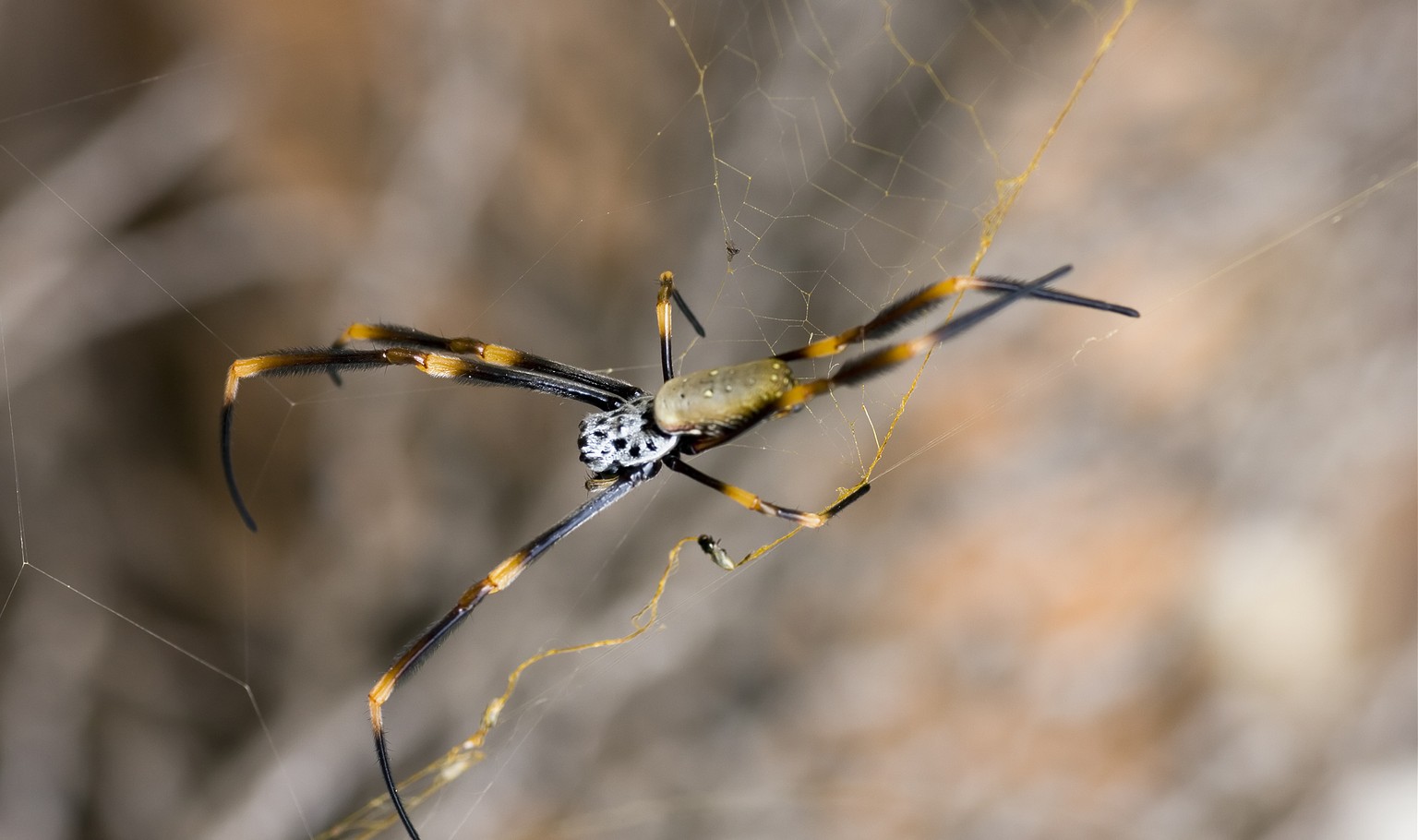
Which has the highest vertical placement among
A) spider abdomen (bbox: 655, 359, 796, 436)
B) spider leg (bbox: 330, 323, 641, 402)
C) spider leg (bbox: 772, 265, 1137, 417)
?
spider leg (bbox: 330, 323, 641, 402)

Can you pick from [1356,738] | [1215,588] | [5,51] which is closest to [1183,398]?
[1215,588]

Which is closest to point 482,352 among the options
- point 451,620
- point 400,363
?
point 400,363

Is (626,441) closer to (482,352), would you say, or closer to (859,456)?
(482,352)

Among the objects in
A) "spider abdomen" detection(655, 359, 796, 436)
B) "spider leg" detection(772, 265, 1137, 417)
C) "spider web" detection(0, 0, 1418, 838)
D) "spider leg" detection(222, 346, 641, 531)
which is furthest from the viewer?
"spider web" detection(0, 0, 1418, 838)

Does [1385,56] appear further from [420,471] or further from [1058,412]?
[420,471]

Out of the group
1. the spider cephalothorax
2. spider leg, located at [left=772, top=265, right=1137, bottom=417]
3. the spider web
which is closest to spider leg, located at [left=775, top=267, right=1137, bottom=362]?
spider leg, located at [left=772, top=265, right=1137, bottom=417]

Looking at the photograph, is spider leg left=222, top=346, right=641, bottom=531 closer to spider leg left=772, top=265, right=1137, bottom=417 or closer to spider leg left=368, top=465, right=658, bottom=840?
spider leg left=368, top=465, right=658, bottom=840
